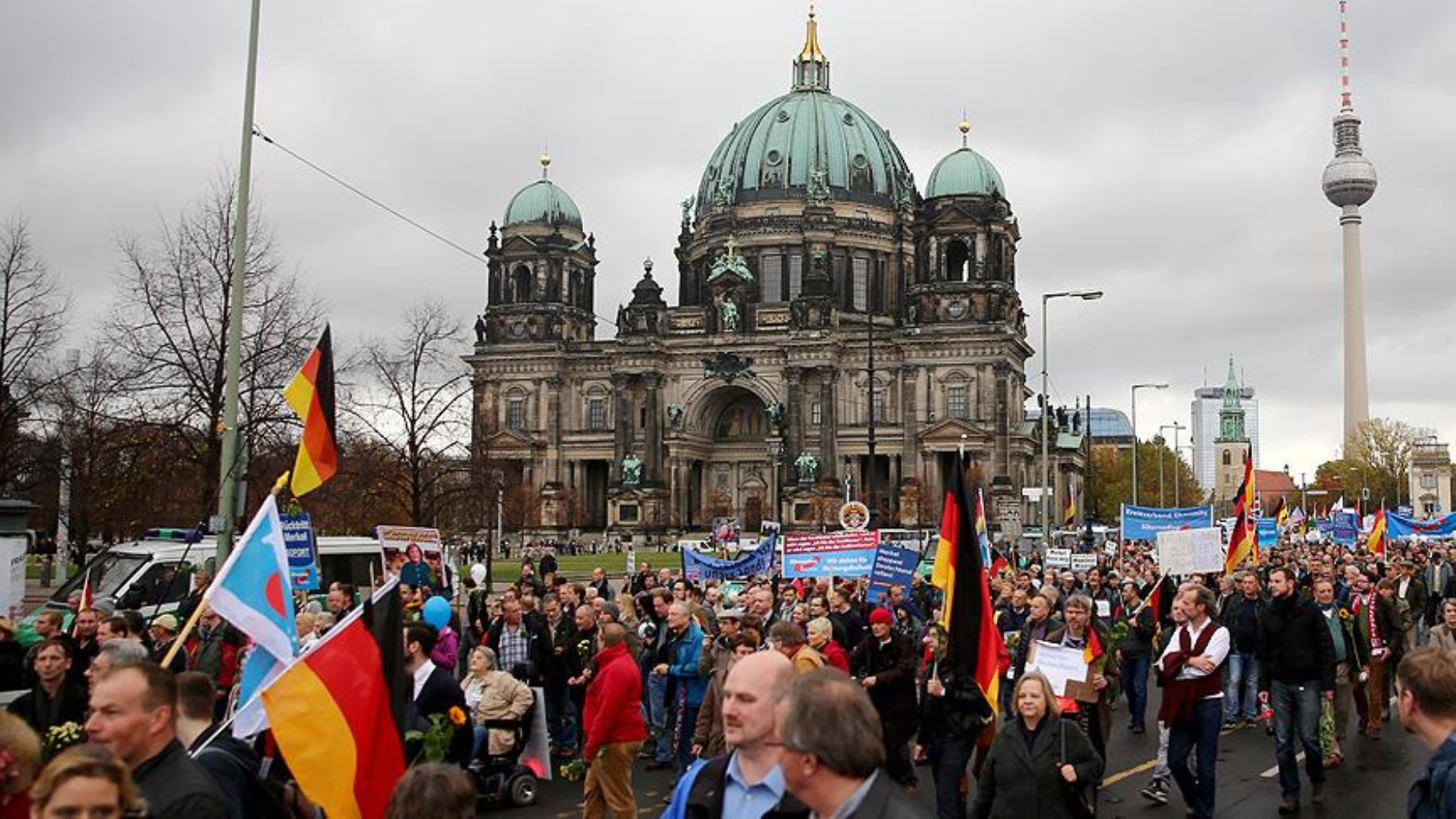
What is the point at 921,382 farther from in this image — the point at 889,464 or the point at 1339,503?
the point at 1339,503

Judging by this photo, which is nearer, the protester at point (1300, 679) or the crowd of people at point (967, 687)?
the crowd of people at point (967, 687)

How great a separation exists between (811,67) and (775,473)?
33483 millimetres

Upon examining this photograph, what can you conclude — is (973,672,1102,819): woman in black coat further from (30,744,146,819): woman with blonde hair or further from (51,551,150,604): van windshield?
(51,551,150,604): van windshield

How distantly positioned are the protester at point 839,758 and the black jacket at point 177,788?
2.09 meters

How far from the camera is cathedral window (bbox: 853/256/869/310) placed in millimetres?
92562

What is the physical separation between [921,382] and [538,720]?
73358 millimetres

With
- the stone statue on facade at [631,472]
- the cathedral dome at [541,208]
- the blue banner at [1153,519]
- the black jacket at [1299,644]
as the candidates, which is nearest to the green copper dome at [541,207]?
the cathedral dome at [541,208]

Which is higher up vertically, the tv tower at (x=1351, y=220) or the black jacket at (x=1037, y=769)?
the tv tower at (x=1351, y=220)

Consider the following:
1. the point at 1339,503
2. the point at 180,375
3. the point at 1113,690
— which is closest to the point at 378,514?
the point at 180,375

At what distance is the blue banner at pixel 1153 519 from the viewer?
31.3 meters

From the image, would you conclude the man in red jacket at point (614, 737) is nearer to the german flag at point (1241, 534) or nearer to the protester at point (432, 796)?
the protester at point (432, 796)

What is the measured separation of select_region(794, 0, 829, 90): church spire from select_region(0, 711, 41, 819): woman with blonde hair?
325ft

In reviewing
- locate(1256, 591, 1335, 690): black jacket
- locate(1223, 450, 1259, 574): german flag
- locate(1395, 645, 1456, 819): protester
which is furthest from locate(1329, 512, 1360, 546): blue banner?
locate(1395, 645, 1456, 819): protester

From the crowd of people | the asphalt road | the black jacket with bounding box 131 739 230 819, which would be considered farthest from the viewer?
the asphalt road
